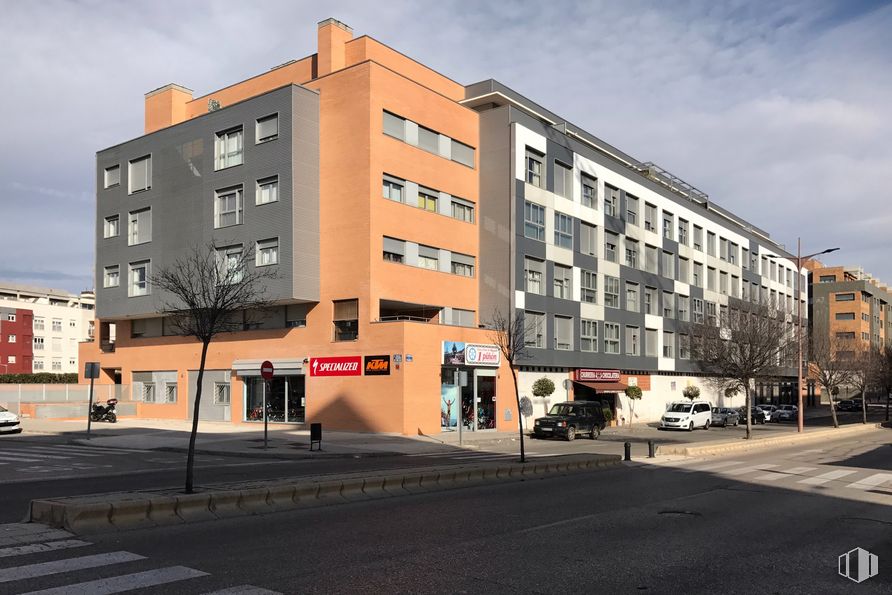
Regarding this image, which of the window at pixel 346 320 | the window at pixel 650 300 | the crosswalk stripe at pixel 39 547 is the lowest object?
the crosswalk stripe at pixel 39 547

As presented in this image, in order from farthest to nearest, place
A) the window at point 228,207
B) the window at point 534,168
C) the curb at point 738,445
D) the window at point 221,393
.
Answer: the window at point 534,168 → the window at point 221,393 → the window at point 228,207 → the curb at point 738,445

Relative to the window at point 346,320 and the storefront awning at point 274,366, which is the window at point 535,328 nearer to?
the window at point 346,320

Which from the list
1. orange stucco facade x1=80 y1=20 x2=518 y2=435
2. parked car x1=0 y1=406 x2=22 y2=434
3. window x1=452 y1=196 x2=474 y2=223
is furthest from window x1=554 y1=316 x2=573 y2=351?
parked car x1=0 y1=406 x2=22 y2=434

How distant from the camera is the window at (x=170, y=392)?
143 ft

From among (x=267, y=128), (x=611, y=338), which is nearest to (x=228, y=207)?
(x=267, y=128)

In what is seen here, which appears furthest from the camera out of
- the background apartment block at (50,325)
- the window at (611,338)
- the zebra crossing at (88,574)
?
the background apartment block at (50,325)

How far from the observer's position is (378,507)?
12836mm

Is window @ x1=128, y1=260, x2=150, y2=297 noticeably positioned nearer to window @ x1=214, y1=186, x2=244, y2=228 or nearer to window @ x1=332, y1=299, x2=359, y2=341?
window @ x1=214, y1=186, x2=244, y2=228

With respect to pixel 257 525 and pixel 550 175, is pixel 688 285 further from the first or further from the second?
pixel 257 525

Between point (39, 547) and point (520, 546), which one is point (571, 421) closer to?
point (520, 546)

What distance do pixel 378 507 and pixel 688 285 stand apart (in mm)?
54613

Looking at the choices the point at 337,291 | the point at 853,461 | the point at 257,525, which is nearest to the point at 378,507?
the point at 257,525

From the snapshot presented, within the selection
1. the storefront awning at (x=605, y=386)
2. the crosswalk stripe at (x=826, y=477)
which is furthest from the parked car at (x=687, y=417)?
the crosswalk stripe at (x=826, y=477)

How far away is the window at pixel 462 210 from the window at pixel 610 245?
13311 millimetres
